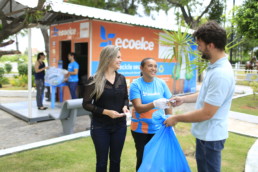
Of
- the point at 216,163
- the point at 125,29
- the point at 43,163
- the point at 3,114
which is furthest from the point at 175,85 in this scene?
the point at 216,163

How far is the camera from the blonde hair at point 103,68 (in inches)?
104

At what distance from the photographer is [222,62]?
1.90 m

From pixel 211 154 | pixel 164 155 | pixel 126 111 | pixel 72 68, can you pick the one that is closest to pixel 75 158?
pixel 126 111

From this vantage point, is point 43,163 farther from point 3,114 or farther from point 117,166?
point 3,114

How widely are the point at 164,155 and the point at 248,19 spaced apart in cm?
773

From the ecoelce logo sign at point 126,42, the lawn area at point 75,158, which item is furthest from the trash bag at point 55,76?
the lawn area at point 75,158

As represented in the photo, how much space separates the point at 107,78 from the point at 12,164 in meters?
2.19

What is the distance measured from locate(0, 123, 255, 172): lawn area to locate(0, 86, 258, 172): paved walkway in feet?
0.61

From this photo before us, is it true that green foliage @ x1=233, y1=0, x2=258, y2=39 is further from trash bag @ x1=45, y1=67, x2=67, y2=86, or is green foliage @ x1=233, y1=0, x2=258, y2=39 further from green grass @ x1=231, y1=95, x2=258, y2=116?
trash bag @ x1=45, y1=67, x2=67, y2=86

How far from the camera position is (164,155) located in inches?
91.5

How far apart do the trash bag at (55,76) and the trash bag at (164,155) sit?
5810mm

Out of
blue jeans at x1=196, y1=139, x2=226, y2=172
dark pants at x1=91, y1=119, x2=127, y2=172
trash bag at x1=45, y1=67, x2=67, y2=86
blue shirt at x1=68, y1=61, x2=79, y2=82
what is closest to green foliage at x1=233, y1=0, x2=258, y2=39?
blue shirt at x1=68, y1=61, x2=79, y2=82

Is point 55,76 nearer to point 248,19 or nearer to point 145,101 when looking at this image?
point 145,101

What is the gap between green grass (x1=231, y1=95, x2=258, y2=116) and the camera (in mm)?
7863
